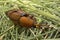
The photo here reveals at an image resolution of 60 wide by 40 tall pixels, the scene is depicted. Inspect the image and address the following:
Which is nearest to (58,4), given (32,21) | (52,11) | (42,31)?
(52,11)

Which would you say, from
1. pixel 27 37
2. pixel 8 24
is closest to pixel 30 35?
pixel 27 37

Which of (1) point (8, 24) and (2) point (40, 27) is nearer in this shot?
(2) point (40, 27)

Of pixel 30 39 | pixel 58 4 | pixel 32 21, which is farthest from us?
pixel 58 4

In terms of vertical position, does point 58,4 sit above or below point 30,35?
above

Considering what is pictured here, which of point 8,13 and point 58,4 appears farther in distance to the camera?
point 58,4

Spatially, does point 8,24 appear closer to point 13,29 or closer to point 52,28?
point 13,29

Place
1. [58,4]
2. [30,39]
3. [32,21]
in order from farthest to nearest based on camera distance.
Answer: [58,4] < [30,39] < [32,21]

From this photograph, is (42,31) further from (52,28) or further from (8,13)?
(8,13)

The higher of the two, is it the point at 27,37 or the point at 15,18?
the point at 15,18
